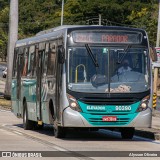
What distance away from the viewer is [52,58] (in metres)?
21.5

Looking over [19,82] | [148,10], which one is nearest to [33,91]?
[19,82]

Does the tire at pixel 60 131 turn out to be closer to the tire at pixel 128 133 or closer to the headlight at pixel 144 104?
the tire at pixel 128 133

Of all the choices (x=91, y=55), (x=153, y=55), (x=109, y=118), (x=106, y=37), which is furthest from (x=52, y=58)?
(x=153, y=55)

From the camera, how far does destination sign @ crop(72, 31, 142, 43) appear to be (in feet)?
67.3

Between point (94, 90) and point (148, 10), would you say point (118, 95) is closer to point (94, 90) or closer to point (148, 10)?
point (94, 90)

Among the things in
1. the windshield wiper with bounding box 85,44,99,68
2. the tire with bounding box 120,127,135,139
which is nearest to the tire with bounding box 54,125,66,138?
the tire with bounding box 120,127,135,139

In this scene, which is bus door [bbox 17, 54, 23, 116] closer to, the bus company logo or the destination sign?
the destination sign

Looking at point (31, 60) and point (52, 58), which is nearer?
point (52, 58)

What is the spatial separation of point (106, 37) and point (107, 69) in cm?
91

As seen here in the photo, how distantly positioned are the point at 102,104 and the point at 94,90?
1.37 ft

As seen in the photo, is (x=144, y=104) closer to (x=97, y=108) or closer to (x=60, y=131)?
(x=97, y=108)

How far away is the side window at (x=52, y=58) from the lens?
70.1 feet

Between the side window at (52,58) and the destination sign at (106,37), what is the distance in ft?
3.52

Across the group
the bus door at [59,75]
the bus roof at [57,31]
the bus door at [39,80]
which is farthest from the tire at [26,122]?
the bus door at [59,75]
